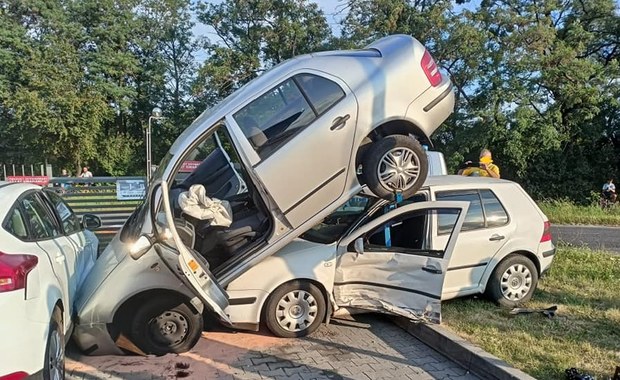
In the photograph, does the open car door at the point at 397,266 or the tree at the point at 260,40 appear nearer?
the open car door at the point at 397,266

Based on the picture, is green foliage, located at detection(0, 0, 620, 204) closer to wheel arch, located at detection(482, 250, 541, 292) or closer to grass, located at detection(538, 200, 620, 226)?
grass, located at detection(538, 200, 620, 226)

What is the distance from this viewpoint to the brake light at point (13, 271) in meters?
2.89

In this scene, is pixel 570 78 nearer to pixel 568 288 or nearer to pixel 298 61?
pixel 568 288

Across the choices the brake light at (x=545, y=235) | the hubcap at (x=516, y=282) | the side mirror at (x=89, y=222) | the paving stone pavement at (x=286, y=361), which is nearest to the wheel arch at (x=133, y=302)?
the paving stone pavement at (x=286, y=361)

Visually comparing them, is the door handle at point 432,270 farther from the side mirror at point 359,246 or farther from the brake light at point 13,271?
the brake light at point 13,271

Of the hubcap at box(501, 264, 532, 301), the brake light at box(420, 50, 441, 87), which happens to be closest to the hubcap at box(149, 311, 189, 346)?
the brake light at box(420, 50, 441, 87)

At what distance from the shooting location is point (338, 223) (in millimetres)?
6211

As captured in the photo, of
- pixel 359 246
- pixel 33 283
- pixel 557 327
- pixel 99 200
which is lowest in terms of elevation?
pixel 557 327

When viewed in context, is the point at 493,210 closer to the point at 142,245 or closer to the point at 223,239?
the point at 223,239

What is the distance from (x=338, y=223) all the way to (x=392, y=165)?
1.66 meters

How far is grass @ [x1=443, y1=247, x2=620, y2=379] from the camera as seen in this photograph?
4223 millimetres

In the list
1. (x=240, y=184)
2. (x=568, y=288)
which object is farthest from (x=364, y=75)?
(x=568, y=288)

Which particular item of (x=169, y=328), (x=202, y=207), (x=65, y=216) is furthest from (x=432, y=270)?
(x=65, y=216)

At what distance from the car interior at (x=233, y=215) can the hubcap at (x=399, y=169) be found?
119 cm
